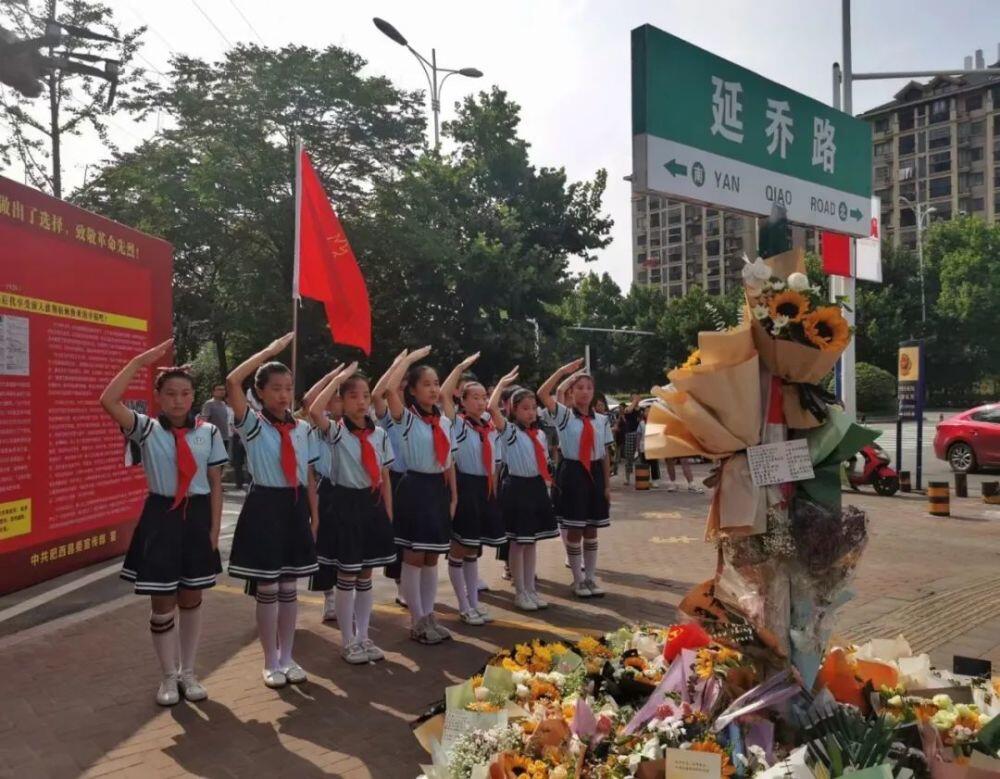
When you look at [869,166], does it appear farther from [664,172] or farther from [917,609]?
[917,609]

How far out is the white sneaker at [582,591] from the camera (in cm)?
722

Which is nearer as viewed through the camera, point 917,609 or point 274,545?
point 274,545

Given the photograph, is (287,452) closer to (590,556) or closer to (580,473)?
(580,473)

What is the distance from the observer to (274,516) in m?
4.92

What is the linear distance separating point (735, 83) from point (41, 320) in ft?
20.8

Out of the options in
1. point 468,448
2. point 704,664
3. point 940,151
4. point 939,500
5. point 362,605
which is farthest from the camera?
point 940,151

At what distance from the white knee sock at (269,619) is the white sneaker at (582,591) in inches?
116

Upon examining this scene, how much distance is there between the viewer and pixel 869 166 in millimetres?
5273

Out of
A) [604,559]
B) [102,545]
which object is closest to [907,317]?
[604,559]

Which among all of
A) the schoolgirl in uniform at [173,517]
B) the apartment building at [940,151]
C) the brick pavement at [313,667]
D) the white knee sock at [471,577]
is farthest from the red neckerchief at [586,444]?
the apartment building at [940,151]

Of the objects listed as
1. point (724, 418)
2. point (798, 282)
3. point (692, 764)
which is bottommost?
point (692, 764)

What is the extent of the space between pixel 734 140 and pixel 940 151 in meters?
86.1

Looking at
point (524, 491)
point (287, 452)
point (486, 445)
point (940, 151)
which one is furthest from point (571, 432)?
point (940, 151)

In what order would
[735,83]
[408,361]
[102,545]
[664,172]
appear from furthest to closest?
1. [102,545]
2. [408,361]
3. [735,83]
4. [664,172]
